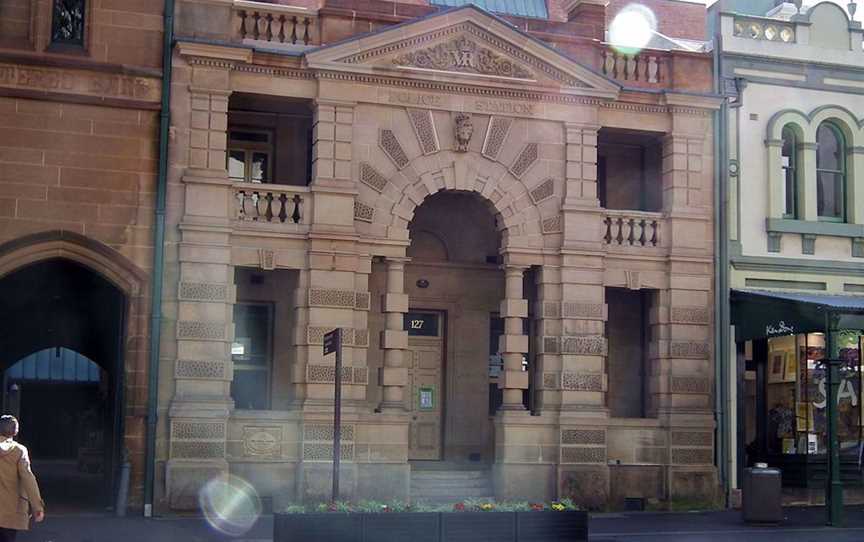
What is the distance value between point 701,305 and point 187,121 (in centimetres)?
1039

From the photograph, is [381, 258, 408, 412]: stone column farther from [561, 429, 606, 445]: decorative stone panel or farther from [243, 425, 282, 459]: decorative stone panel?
[561, 429, 606, 445]: decorative stone panel

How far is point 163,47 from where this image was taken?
886 inches

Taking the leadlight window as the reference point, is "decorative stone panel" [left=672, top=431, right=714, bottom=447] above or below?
below

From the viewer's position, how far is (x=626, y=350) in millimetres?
26578

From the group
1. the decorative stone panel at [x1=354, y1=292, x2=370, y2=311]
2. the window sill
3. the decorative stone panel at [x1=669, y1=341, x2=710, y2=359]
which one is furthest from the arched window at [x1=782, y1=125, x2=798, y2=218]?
the decorative stone panel at [x1=354, y1=292, x2=370, y2=311]

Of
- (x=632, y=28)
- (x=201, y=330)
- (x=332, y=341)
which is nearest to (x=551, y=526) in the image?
(x=332, y=341)

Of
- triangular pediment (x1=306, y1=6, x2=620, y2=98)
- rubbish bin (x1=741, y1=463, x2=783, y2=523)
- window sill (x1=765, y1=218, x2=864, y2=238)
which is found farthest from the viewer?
window sill (x1=765, y1=218, x2=864, y2=238)

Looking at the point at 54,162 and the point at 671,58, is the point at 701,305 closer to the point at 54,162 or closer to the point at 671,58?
the point at 671,58

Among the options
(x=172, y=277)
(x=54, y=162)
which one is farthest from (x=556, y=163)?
(x=54, y=162)

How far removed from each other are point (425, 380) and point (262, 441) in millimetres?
4647

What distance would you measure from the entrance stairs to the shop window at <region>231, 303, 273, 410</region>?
3.19 m

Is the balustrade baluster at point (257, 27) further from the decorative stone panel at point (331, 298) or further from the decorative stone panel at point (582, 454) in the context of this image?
the decorative stone panel at point (582, 454)

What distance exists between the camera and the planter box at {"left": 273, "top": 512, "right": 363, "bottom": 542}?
16609mm

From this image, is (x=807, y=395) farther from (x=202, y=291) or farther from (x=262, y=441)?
(x=202, y=291)
